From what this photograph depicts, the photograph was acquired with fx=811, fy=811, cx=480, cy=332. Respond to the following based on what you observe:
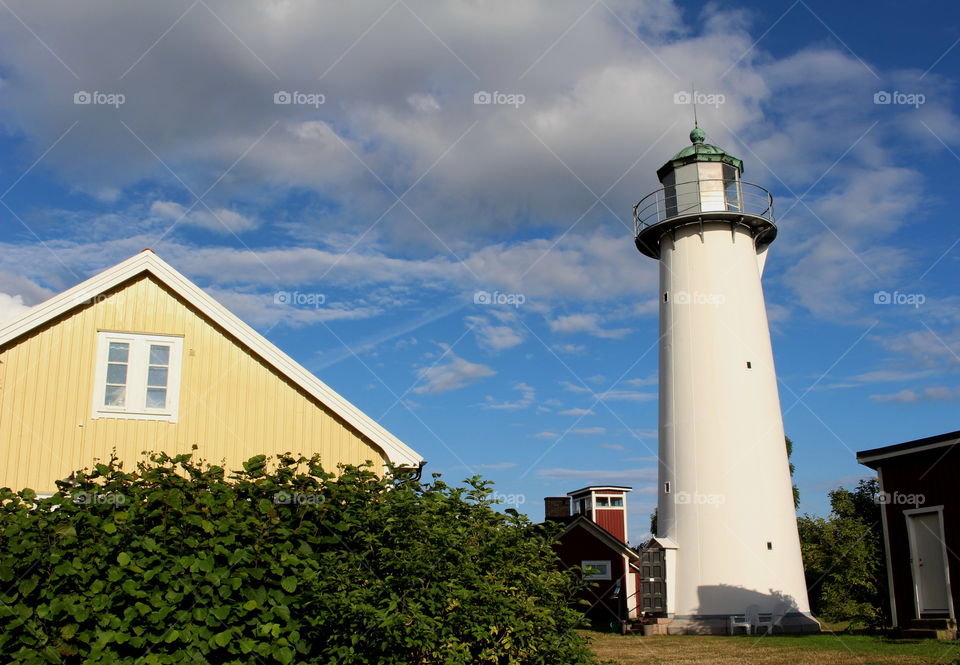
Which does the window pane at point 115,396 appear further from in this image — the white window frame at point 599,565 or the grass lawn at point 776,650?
the white window frame at point 599,565

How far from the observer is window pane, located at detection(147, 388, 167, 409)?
1259 centimetres

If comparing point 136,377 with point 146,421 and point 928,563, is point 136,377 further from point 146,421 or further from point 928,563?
point 928,563

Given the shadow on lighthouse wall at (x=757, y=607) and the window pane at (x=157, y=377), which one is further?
the shadow on lighthouse wall at (x=757, y=607)

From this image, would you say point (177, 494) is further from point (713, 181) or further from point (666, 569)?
point (713, 181)

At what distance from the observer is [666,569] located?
78.8 feet

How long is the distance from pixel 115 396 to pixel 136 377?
0.41m

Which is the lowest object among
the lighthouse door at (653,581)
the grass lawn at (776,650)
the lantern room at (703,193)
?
the grass lawn at (776,650)

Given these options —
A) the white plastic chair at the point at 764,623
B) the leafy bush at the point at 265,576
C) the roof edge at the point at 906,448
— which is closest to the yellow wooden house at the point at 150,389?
the leafy bush at the point at 265,576

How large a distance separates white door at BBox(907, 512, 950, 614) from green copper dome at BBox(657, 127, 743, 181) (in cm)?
1330

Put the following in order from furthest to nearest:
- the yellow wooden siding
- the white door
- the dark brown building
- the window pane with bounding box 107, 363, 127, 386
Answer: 1. the white door
2. the dark brown building
3. the window pane with bounding box 107, 363, 127, 386
4. the yellow wooden siding

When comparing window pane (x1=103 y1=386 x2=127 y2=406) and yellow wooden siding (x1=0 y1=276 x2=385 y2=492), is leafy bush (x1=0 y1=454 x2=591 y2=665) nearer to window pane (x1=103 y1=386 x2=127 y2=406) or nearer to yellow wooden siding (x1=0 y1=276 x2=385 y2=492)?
yellow wooden siding (x1=0 y1=276 x2=385 y2=492)

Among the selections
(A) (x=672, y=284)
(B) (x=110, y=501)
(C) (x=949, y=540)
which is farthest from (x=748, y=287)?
(B) (x=110, y=501)

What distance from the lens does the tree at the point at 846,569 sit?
21.2 m

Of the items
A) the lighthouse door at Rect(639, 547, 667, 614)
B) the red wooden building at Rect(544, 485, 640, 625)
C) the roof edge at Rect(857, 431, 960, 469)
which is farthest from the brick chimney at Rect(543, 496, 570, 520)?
the roof edge at Rect(857, 431, 960, 469)
